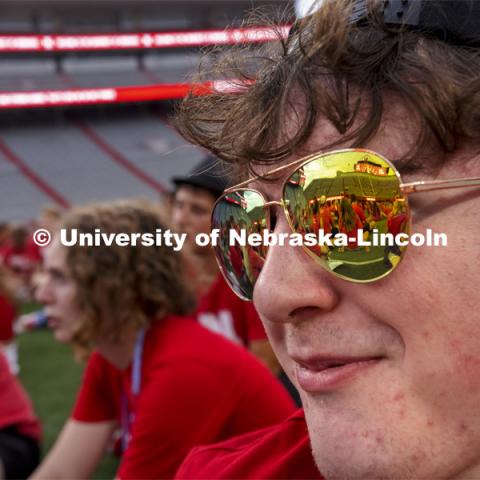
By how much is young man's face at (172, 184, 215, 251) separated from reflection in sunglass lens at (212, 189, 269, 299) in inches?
93.6

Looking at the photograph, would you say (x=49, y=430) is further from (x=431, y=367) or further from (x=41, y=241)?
(x=431, y=367)

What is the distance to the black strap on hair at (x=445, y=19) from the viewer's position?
85 centimetres

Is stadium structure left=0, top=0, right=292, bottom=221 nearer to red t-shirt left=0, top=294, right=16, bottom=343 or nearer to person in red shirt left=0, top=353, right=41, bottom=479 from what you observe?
red t-shirt left=0, top=294, right=16, bottom=343

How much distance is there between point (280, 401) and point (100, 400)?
0.77 metres

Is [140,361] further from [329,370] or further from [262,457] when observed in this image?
[329,370]

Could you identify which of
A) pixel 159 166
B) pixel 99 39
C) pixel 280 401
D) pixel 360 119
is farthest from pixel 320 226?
pixel 159 166

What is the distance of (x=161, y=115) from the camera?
23.9m

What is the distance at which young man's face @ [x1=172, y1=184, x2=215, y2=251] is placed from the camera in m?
3.64

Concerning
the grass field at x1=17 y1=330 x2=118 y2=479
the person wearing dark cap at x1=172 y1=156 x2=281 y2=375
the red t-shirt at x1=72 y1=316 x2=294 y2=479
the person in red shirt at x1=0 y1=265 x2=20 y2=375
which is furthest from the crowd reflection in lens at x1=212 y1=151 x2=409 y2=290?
the person in red shirt at x1=0 y1=265 x2=20 y2=375

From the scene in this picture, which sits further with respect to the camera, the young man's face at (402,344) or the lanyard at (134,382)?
the lanyard at (134,382)

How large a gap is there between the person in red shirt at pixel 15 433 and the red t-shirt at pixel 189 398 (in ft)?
3.66

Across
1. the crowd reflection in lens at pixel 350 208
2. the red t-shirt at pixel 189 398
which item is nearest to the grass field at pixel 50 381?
the red t-shirt at pixel 189 398

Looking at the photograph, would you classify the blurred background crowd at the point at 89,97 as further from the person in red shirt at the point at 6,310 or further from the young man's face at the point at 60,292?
the young man's face at the point at 60,292

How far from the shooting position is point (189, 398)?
6.51ft
